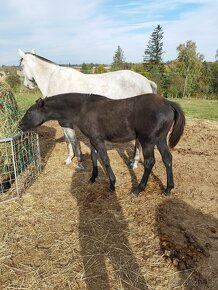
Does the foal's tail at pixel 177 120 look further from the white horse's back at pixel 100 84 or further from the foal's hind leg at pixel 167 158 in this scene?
the white horse's back at pixel 100 84

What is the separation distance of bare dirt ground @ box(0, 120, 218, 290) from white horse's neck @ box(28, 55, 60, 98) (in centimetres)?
200

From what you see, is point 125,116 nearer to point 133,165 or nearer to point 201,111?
point 133,165

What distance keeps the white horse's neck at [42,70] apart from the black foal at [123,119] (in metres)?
1.40

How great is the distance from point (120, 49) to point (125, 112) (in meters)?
59.9

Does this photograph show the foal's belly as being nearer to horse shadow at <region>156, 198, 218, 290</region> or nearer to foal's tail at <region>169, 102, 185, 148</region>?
foal's tail at <region>169, 102, 185, 148</region>

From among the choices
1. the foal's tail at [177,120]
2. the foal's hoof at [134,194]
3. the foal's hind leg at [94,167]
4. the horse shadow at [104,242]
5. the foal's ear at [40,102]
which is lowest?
the horse shadow at [104,242]

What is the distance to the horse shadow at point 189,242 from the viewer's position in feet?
9.09

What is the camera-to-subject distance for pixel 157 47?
5650 cm

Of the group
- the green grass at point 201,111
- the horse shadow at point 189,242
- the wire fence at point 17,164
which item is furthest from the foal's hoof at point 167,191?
the green grass at point 201,111

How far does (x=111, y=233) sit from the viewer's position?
11.5ft

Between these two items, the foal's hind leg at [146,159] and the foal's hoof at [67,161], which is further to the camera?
the foal's hoof at [67,161]

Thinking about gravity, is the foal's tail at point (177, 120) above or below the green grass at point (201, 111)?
above

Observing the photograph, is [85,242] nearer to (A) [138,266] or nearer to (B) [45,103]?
(A) [138,266]

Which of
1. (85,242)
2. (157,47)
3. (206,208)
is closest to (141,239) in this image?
(85,242)
